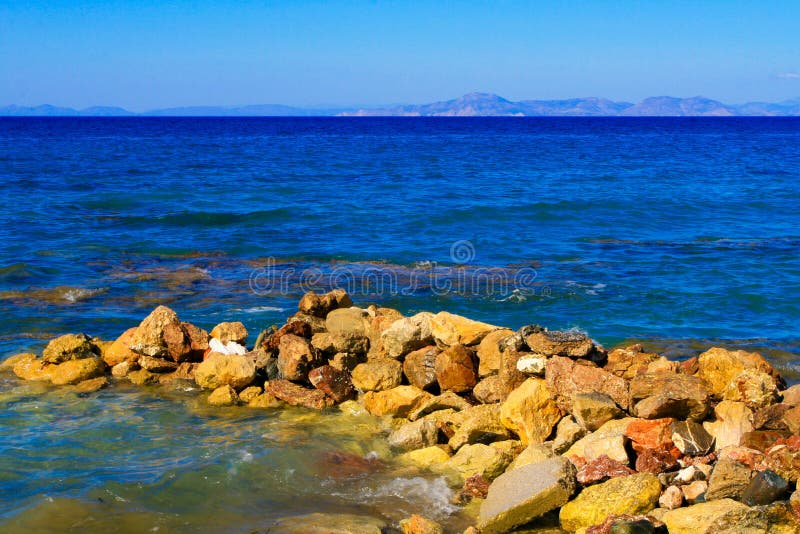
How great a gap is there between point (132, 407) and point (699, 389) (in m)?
7.66

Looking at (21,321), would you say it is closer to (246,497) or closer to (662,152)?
(246,497)

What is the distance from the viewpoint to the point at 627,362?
10570mm

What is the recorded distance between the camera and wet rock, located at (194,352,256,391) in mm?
11688

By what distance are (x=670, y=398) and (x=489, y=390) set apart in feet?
8.09

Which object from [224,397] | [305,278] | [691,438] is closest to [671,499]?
[691,438]

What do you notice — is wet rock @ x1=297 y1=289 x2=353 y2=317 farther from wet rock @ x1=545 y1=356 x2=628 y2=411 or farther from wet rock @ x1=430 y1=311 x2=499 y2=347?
wet rock @ x1=545 y1=356 x2=628 y2=411

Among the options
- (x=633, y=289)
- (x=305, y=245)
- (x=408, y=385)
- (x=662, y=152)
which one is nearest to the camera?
(x=408, y=385)

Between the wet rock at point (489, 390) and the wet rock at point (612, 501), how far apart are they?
8.93 ft

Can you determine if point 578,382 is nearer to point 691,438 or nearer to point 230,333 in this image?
Answer: point 691,438

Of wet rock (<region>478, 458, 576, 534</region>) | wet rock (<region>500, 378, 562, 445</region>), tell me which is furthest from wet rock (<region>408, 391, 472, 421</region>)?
wet rock (<region>478, 458, 576, 534</region>)

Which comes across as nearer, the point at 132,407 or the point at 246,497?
the point at 246,497

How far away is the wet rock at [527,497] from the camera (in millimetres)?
7590

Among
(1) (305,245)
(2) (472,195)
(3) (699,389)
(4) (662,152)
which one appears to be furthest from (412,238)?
(4) (662,152)

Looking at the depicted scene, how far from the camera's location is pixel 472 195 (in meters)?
38.3
